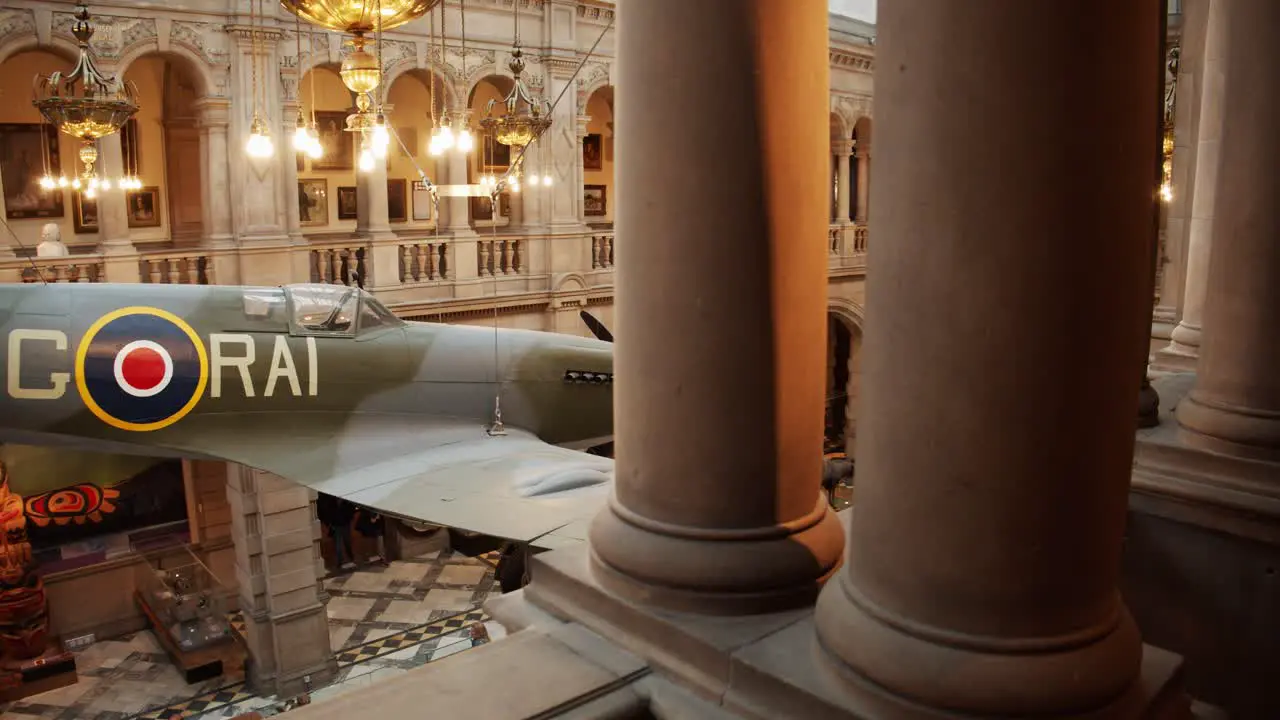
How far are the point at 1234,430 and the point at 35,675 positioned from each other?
39.5 feet

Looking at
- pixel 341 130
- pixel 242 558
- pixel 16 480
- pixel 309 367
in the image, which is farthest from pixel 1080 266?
pixel 341 130

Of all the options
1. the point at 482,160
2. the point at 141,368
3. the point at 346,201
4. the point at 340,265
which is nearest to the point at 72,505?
the point at 340,265

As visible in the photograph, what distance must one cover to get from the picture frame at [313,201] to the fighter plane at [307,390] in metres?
8.42

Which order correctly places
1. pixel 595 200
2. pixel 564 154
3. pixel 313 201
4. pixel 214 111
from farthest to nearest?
pixel 595 200 < pixel 313 201 < pixel 564 154 < pixel 214 111

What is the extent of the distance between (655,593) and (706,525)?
0.67ft

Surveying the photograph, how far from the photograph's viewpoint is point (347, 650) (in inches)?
491

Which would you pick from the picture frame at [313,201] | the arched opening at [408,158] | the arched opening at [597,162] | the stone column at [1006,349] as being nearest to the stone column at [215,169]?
the picture frame at [313,201]

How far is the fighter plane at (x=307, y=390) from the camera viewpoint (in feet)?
26.6

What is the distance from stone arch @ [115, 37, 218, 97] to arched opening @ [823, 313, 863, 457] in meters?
12.9

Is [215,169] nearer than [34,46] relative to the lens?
No

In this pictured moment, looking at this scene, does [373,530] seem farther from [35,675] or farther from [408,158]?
[408,158]

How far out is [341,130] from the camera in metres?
17.0

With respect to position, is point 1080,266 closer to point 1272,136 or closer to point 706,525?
point 706,525

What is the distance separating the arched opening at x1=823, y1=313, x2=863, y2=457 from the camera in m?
21.4
